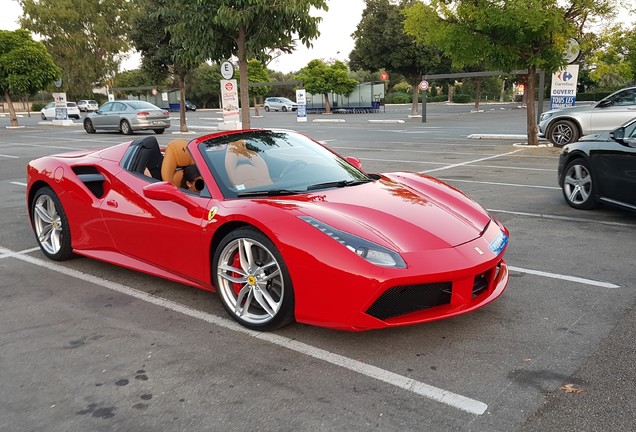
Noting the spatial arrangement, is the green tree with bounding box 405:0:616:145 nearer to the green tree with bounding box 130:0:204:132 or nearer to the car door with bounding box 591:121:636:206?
the car door with bounding box 591:121:636:206

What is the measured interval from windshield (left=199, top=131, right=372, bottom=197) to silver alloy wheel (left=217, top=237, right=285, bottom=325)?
448mm

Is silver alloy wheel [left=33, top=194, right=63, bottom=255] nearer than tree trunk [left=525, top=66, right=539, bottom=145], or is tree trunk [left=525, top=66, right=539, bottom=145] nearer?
silver alloy wheel [left=33, top=194, right=63, bottom=255]

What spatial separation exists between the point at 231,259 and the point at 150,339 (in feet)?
2.37

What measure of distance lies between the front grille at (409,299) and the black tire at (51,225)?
3.24 meters

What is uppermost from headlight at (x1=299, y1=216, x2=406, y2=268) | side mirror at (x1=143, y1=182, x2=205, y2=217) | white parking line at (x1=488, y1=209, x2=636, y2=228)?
side mirror at (x1=143, y1=182, x2=205, y2=217)

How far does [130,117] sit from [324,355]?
73.1ft

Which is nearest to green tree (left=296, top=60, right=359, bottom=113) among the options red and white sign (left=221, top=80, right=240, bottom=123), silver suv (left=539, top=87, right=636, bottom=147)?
red and white sign (left=221, top=80, right=240, bottom=123)

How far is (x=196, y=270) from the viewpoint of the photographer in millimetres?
3918

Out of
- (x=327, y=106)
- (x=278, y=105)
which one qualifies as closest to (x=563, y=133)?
(x=327, y=106)

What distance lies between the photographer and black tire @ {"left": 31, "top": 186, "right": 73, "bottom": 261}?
5.06 meters

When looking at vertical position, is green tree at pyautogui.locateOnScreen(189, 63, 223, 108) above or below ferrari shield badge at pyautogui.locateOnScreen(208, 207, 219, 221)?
above

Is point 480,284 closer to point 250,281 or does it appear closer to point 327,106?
point 250,281

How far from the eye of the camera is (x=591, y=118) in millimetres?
14023

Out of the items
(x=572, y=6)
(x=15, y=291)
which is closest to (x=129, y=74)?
(x=572, y=6)
